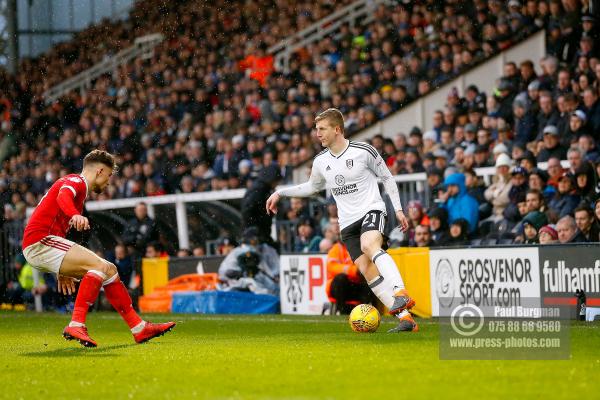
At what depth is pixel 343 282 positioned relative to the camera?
1535 cm

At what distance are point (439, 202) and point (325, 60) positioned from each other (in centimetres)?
971

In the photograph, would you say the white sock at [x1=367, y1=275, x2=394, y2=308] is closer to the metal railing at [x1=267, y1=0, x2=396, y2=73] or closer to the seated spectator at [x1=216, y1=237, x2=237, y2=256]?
the seated spectator at [x1=216, y1=237, x2=237, y2=256]

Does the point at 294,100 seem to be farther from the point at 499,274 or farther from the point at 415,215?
the point at 499,274

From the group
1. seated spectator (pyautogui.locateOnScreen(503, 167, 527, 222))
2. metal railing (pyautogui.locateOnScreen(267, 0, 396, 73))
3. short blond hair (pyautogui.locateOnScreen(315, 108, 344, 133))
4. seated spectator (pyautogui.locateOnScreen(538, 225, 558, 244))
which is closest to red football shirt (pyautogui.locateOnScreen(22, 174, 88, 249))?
short blond hair (pyautogui.locateOnScreen(315, 108, 344, 133))

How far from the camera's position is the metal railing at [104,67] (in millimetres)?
35062

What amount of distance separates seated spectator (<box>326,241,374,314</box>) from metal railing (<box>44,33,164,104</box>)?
20.2 m

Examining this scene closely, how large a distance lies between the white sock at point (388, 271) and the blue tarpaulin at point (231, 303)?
6.87m

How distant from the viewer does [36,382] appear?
786cm

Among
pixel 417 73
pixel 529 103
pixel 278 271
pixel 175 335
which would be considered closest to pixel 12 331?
pixel 175 335

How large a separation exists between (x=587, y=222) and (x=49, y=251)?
20.9ft

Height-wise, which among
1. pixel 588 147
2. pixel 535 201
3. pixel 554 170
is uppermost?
pixel 588 147

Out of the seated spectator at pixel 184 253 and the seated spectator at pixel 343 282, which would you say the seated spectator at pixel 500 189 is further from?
the seated spectator at pixel 184 253

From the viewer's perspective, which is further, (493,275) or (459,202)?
(459,202)

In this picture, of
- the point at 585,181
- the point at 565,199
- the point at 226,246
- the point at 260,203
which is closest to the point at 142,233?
the point at 226,246
